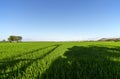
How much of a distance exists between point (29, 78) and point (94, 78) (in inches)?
73.6

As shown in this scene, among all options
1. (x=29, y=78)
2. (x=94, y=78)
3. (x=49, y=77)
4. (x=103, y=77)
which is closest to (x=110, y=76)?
(x=103, y=77)

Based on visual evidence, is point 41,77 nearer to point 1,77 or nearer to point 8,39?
point 1,77

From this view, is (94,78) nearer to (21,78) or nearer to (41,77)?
(41,77)

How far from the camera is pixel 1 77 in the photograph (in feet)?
13.1

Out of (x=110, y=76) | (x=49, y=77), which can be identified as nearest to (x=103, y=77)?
(x=110, y=76)

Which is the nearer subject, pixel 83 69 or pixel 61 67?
pixel 83 69

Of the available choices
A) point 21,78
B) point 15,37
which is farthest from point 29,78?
point 15,37

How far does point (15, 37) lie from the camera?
130625 millimetres

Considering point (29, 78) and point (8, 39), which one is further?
point (8, 39)

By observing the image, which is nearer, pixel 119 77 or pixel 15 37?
pixel 119 77

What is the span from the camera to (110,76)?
13.2ft

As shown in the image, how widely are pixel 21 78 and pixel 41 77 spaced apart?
57cm

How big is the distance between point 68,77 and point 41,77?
2.61 feet

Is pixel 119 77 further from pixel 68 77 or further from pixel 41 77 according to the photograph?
pixel 41 77
